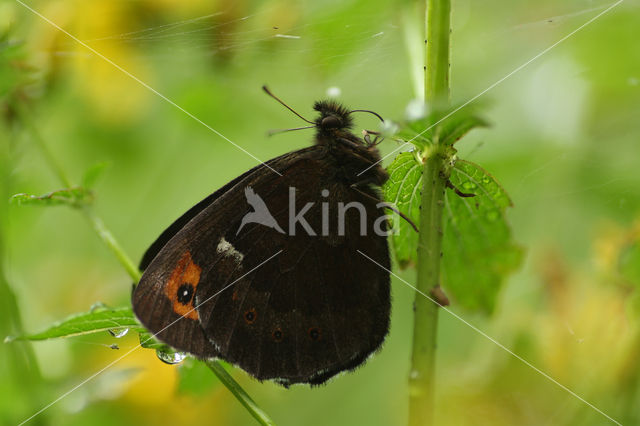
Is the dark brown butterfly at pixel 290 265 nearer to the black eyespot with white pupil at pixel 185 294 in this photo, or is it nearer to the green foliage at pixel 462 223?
the black eyespot with white pupil at pixel 185 294

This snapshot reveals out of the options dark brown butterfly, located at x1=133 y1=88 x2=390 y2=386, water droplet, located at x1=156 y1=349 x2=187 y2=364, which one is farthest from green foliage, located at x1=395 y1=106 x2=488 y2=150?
water droplet, located at x1=156 y1=349 x2=187 y2=364

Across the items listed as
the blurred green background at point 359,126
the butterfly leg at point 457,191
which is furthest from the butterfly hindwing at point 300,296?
the butterfly leg at point 457,191

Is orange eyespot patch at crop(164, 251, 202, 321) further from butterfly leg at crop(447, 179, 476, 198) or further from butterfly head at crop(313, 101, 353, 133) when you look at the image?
butterfly leg at crop(447, 179, 476, 198)

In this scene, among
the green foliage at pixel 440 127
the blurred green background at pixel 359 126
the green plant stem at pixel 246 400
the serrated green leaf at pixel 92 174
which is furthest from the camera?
the blurred green background at pixel 359 126

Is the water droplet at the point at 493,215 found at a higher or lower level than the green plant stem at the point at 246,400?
higher

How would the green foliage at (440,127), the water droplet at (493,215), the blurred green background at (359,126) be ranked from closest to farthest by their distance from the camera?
the green foliage at (440,127) < the water droplet at (493,215) < the blurred green background at (359,126)

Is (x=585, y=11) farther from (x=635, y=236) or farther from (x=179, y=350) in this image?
(x=179, y=350)

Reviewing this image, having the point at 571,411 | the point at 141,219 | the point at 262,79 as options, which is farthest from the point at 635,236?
the point at 141,219
